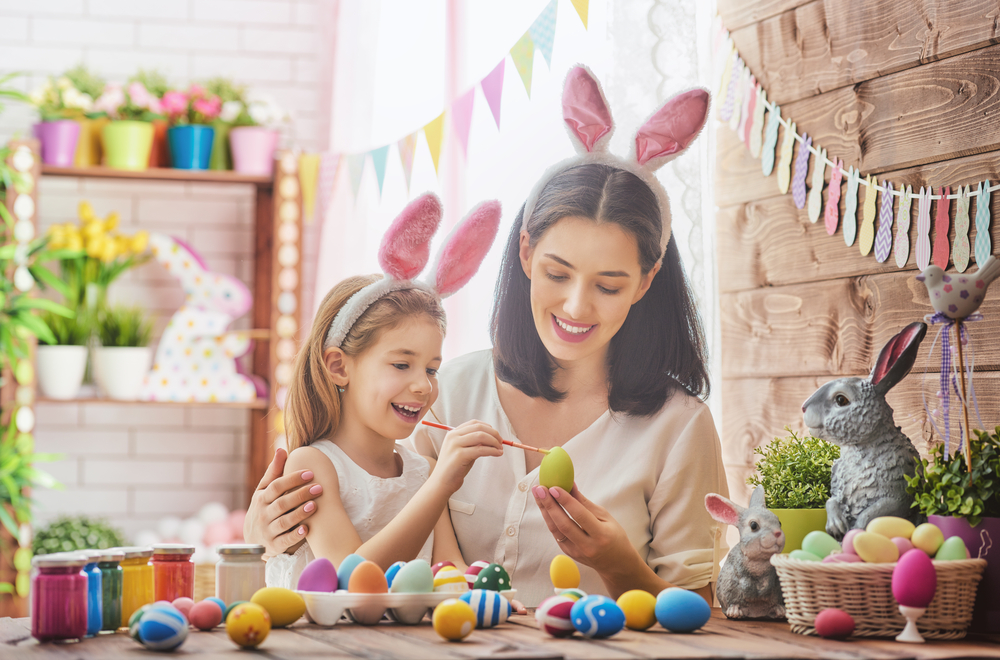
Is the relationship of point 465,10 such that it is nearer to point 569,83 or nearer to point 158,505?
point 569,83

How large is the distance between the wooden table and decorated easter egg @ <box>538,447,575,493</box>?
0.23 m

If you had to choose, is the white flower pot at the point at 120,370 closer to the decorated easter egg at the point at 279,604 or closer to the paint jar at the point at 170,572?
the paint jar at the point at 170,572

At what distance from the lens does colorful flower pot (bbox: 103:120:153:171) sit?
288 cm

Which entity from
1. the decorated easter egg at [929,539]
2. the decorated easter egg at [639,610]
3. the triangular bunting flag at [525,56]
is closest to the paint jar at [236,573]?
the decorated easter egg at [639,610]

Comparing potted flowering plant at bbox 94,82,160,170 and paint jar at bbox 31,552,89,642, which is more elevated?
potted flowering plant at bbox 94,82,160,170

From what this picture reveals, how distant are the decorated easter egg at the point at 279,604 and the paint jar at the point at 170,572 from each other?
185 millimetres

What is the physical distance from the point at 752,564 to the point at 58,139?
2.44 m

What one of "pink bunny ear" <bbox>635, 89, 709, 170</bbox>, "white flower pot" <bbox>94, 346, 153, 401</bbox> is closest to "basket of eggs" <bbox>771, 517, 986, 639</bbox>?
"pink bunny ear" <bbox>635, 89, 709, 170</bbox>

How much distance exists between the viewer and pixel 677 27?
6.15ft

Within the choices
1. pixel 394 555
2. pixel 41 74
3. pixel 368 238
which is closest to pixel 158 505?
pixel 368 238

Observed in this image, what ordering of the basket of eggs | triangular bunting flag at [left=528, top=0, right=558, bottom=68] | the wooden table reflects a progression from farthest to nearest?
1. triangular bunting flag at [left=528, top=0, right=558, bottom=68]
2. the basket of eggs
3. the wooden table

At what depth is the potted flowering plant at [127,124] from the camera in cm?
288

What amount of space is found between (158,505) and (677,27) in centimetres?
229

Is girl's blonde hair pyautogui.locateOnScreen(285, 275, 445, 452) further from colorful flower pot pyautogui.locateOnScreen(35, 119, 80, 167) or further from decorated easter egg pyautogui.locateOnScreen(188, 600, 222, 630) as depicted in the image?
colorful flower pot pyautogui.locateOnScreen(35, 119, 80, 167)
